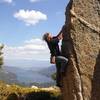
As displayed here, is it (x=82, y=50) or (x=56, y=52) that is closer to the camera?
(x=82, y=50)

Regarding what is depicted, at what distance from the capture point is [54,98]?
984 inches

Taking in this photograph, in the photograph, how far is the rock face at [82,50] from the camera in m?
19.5

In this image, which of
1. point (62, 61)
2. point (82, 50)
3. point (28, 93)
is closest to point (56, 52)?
point (62, 61)

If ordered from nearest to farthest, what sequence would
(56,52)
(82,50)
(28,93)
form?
1. (82,50)
2. (56,52)
3. (28,93)

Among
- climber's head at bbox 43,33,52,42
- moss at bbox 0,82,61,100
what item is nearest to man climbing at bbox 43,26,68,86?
climber's head at bbox 43,33,52,42

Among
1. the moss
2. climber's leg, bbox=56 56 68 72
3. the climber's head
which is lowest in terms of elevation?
the moss

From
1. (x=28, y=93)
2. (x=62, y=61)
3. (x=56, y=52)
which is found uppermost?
(x=56, y=52)

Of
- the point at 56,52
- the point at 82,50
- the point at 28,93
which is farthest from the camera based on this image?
the point at 28,93

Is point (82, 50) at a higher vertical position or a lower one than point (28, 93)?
higher

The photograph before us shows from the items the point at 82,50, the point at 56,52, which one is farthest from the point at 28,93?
the point at 82,50

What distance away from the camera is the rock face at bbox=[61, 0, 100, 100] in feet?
64.1

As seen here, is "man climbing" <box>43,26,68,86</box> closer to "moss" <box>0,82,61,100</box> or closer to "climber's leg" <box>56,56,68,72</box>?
"climber's leg" <box>56,56,68,72</box>

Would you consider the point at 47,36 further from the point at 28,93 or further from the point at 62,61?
the point at 28,93

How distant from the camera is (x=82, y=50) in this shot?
19.7 meters
